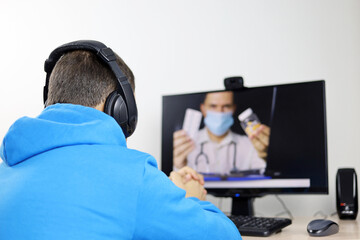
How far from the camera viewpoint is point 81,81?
38.4 inches

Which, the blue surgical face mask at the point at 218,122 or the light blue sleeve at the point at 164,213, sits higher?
the blue surgical face mask at the point at 218,122

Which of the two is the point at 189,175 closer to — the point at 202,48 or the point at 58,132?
the point at 58,132

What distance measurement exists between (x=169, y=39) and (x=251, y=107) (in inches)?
25.1

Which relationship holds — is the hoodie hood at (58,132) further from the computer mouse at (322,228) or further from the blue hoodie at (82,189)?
the computer mouse at (322,228)

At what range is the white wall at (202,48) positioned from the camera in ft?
6.45

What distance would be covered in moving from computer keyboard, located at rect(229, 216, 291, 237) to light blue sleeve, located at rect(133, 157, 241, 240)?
1.43ft

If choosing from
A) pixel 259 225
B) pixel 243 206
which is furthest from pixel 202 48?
pixel 259 225

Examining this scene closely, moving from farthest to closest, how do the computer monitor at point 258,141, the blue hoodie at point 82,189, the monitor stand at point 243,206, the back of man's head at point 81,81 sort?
the monitor stand at point 243,206, the computer monitor at point 258,141, the back of man's head at point 81,81, the blue hoodie at point 82,189

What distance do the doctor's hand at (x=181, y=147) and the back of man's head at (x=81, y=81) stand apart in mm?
877

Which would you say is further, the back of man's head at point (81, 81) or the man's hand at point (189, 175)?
the man's hand at point (189, 175)

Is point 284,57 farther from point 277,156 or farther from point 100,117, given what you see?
point 100,117

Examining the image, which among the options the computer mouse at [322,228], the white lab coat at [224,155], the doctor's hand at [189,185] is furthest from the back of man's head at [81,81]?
the white lab coat at [224,155]

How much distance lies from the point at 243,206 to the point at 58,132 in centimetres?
109

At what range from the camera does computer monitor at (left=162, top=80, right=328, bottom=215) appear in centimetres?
163
